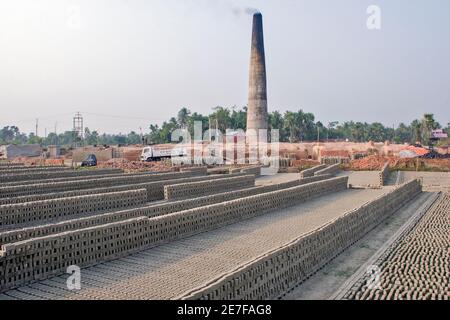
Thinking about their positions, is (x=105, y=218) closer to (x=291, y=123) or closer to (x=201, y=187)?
(x=201, y=187)

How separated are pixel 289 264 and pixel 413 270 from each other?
2.58m

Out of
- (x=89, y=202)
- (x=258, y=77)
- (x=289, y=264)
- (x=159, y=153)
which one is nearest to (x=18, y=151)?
(x=159, y=153)

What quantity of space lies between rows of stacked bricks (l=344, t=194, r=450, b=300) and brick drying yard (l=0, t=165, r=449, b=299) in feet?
0.14

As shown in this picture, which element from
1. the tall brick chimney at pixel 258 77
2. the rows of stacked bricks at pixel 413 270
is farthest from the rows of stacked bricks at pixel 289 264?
the tall brick chimney at pixel 258 77

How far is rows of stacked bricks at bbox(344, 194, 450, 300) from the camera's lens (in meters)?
6.99

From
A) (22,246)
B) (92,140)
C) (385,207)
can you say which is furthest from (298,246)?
(92,140)

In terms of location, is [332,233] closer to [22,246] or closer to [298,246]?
[298,246]

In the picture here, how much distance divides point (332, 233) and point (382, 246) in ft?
5.54

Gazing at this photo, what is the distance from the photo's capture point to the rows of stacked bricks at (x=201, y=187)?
1571 centimetres

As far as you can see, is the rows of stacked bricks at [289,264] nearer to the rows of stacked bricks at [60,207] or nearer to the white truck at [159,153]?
the rows of stacked bricks at [60,207]

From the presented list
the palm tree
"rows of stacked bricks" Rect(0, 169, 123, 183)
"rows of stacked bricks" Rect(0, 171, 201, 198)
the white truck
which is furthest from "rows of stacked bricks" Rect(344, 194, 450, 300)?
the palm tree

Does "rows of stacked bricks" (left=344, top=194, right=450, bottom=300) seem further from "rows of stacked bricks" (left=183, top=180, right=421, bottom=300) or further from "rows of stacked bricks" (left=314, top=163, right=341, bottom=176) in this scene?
A: "rows of stacked bricks" (left=314, top=163, right=341, bottom=176)

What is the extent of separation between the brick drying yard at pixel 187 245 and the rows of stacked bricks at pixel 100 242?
17mm
